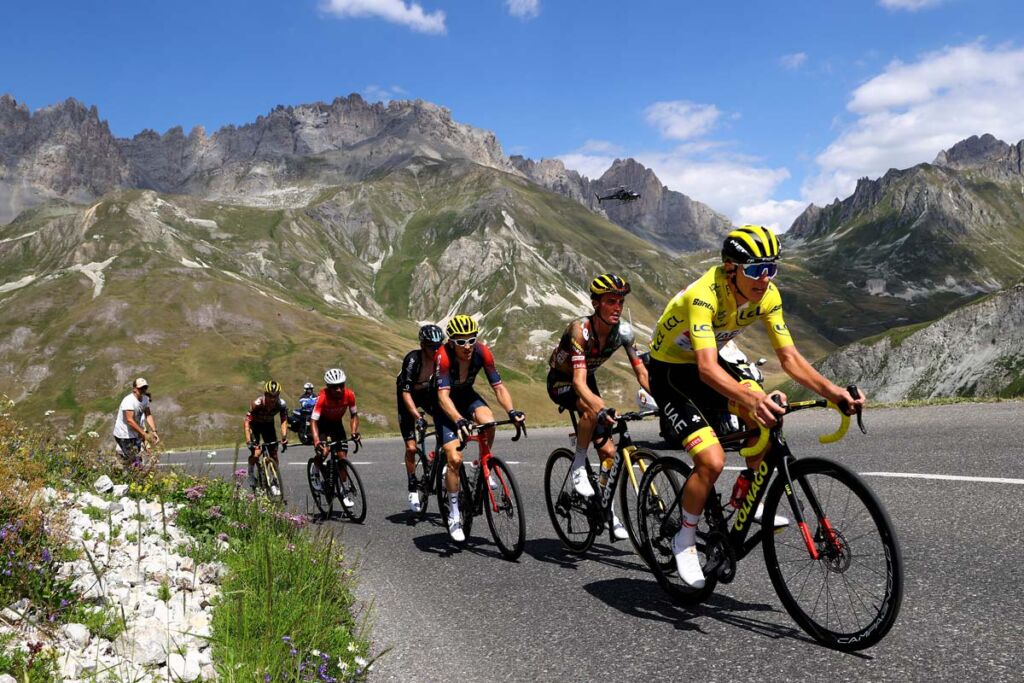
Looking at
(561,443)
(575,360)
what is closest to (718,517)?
(575,360)

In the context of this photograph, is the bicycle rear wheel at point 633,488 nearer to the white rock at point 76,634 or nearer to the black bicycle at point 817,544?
the black bicycle at point 817,544

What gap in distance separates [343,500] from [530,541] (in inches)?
184

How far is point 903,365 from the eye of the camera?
54031mm

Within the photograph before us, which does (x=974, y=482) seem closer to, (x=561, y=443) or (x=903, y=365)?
(x=561, y=443)

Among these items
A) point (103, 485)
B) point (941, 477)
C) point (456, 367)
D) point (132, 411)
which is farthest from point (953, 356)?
point (103, 485)

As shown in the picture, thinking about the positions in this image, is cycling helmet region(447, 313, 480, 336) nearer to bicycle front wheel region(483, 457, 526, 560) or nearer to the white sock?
bicycle front wheel region(483, 457, 526, 560)

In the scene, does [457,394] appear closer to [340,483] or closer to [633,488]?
[633,488]

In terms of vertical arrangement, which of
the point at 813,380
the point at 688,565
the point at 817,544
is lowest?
the point at 688,565

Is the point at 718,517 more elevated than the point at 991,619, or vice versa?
the point at 718,517

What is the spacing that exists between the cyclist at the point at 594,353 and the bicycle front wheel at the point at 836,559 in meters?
2.43

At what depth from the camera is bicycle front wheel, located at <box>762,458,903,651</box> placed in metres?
4.14

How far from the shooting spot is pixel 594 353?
755 cm

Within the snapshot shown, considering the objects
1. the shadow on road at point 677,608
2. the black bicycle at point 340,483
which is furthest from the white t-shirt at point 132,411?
the shadow on road at point 677,608

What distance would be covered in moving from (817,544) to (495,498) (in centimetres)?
425
